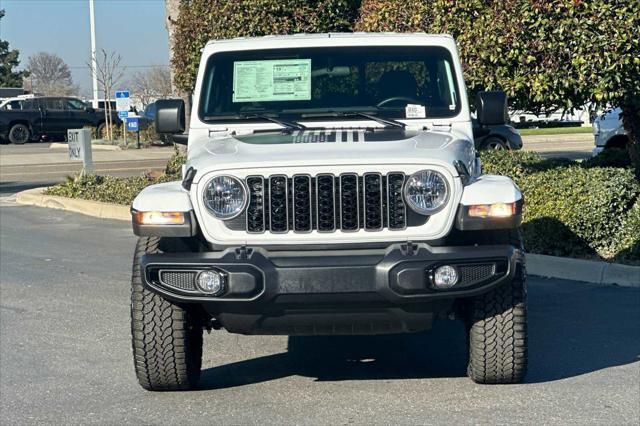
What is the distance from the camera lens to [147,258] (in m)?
5.62

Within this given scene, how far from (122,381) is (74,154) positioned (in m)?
12.7

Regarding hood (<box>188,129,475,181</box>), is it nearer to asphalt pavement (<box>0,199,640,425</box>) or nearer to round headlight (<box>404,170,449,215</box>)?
round headlight (<box>404,170,449,215</box>)

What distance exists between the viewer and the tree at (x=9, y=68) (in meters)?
70.1

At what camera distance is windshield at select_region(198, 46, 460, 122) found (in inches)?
273

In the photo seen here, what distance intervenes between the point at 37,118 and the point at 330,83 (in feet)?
109

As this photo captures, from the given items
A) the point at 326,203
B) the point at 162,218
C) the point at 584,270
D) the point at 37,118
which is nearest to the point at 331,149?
the point at 326,203

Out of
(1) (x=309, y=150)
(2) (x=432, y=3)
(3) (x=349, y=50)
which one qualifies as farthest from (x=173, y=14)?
(1) (x=309, y=150)

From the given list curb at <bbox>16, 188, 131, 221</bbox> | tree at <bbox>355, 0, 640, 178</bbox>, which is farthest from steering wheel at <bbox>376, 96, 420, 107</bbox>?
curb at <bbox>16, 188, 131, 221</bbox>

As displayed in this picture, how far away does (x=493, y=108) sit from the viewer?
706 centimetres

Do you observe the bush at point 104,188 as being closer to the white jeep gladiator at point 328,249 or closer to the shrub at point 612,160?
the shrub at point 612,160

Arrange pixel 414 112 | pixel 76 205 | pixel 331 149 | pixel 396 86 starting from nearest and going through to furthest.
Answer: pixel 331 149, pixel 414 112, pixel 396 86, pixel 76 205

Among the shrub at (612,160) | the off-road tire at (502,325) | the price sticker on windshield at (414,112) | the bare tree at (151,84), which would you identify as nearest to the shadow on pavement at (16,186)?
the shrub at (612,160)

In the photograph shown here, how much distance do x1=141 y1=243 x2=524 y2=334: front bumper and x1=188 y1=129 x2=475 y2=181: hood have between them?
464 millimetres

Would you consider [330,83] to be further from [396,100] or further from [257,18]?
[257,18]
